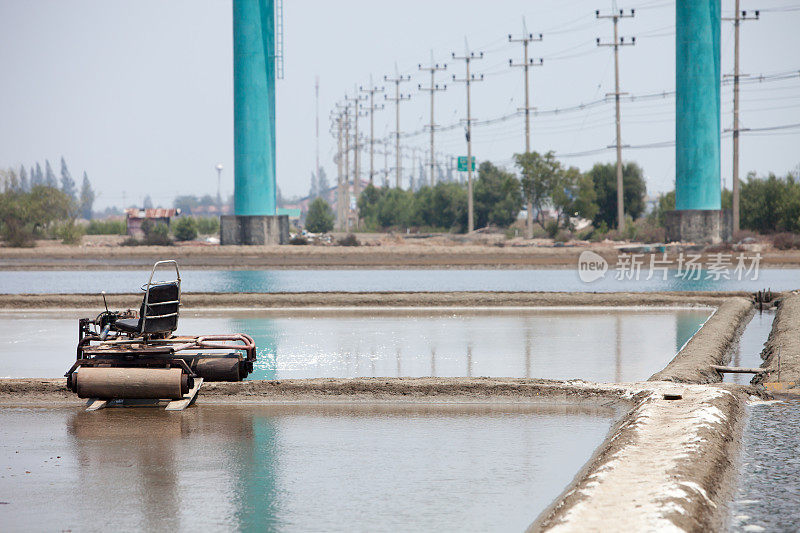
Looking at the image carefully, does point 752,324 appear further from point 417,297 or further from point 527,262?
point 527,262

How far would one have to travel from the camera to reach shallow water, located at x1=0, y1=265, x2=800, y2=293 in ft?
119

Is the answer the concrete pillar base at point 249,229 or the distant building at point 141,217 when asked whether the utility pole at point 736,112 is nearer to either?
the concrete pillar base at point 249,229

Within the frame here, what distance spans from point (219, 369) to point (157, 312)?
3.55 ft

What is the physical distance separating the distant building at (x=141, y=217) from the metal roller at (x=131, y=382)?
7676cm

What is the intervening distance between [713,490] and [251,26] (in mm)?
54891

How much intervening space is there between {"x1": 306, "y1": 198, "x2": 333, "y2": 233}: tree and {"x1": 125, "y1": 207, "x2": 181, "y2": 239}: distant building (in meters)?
15.1

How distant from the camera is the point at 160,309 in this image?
11.6 meters

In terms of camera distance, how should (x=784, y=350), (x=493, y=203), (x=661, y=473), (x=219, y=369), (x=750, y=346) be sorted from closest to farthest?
1. (x=661, y=473)
2. (x=219, y=369)
3. (x=784, y=350)
4. (x=750, y=346)
5. (x=493, y=203)

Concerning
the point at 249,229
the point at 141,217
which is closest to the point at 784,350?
the point at 249,229

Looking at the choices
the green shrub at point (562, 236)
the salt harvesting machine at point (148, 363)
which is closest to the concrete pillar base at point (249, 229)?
the green shrub at point (562, 236)

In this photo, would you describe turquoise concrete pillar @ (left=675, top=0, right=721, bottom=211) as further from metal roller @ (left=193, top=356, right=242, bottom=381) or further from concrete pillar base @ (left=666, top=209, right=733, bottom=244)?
metal roller @ (left=193, top=356, right=242, bottom=381)

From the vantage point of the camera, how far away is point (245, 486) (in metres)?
8.32

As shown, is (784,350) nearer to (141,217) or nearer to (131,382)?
(131,382)

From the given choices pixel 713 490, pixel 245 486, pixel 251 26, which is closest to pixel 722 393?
pixel 713 490
